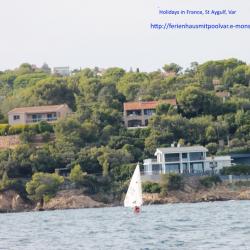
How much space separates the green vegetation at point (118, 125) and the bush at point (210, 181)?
2307mm

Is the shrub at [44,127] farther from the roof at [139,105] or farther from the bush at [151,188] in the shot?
the bush at [151,188]

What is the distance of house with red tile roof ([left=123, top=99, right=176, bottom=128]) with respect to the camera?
4926 inches

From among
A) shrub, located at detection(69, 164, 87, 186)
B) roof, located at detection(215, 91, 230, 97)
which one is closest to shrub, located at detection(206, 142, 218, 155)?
shrub, located at detection(69, 164, 87, 186)

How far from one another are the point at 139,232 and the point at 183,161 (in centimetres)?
5217

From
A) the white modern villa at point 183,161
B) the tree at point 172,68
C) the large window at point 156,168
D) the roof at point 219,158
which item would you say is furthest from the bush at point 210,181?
the tree at point 172,68

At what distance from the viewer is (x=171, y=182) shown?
338 feet

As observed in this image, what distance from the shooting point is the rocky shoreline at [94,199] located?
4018 inches

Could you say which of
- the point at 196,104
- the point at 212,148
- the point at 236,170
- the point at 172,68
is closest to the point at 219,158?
the point at 236,170

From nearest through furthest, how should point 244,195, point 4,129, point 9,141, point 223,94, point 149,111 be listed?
point 244,195, point 9,141, point 4,129, point 149,111, point 223,94

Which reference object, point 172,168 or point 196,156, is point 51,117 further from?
point 196,156

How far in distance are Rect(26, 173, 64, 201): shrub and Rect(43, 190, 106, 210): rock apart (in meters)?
0.59

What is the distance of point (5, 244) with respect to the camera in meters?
52.5

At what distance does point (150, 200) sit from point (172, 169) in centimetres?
730

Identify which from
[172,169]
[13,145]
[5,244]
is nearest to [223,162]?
[172,169]
